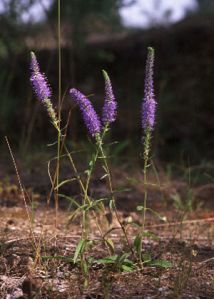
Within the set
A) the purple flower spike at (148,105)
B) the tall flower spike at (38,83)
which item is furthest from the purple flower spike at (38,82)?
the purple flower spike at (148,105)

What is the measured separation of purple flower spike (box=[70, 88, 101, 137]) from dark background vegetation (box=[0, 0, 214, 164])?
4.06 metres

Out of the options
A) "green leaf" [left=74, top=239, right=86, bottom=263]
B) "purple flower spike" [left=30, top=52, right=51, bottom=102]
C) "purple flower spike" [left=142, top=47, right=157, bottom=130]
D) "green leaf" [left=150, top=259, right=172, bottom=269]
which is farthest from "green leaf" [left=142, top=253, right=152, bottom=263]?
"purple flower spike" [left=30, top=52, right=51, bottom=102]

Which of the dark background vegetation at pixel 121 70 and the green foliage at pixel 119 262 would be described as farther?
the dark background vegetation at pixel 121 70

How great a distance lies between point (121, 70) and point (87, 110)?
6959 mm

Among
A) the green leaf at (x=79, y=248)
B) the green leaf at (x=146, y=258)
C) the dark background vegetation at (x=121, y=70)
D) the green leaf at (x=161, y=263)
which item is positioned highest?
the dark background vegetation at (x=121, y=70)

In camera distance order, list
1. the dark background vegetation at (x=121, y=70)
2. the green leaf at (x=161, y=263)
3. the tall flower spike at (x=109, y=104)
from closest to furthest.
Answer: the tall flower spike at (x=109, y=104), the green leaf at (x=161, y=263), the dark background vegetation at (x=121, y=70)

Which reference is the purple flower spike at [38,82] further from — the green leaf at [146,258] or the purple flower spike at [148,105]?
the green leaf at [146,258]

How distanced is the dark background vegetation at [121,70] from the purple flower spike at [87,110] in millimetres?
4062

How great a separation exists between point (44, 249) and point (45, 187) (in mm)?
1956

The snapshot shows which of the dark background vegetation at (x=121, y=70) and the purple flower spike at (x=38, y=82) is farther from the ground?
the dark background vegetation at (x=121, y=70)

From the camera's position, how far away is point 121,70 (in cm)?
910

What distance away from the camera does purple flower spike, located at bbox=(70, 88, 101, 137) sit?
7.25 feet

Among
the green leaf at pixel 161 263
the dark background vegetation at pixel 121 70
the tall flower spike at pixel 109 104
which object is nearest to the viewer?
the tall flower spike at pixel 109 104

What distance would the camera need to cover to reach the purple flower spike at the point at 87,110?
7.25 feet
